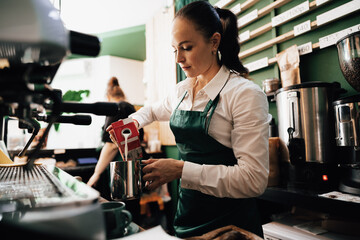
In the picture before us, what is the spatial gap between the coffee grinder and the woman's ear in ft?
2.02

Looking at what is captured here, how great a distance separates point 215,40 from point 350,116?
0.75 meters

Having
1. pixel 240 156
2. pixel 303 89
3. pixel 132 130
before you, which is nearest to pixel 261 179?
pixel 240 156

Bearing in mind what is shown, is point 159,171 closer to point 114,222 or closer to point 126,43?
point 114,222

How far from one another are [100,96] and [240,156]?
5.88 meters

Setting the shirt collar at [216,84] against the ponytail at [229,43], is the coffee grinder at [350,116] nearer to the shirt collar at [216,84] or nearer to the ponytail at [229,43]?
the ponytail at [229,43]

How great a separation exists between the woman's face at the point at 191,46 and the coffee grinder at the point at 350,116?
2.13 feet

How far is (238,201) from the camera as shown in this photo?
1.11 m

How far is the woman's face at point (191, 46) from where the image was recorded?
1.09 m

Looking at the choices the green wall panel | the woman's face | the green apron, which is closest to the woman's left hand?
the green apron

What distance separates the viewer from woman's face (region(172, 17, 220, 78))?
3.59 feet

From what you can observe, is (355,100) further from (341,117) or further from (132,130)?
(132,130)

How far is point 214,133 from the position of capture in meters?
1.10

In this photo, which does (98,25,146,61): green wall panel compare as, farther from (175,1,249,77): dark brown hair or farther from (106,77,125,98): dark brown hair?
(175,1,249,77): dark brown hair

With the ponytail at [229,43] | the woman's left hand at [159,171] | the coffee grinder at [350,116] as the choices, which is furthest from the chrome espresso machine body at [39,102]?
the coffee grinder at [350,116]
